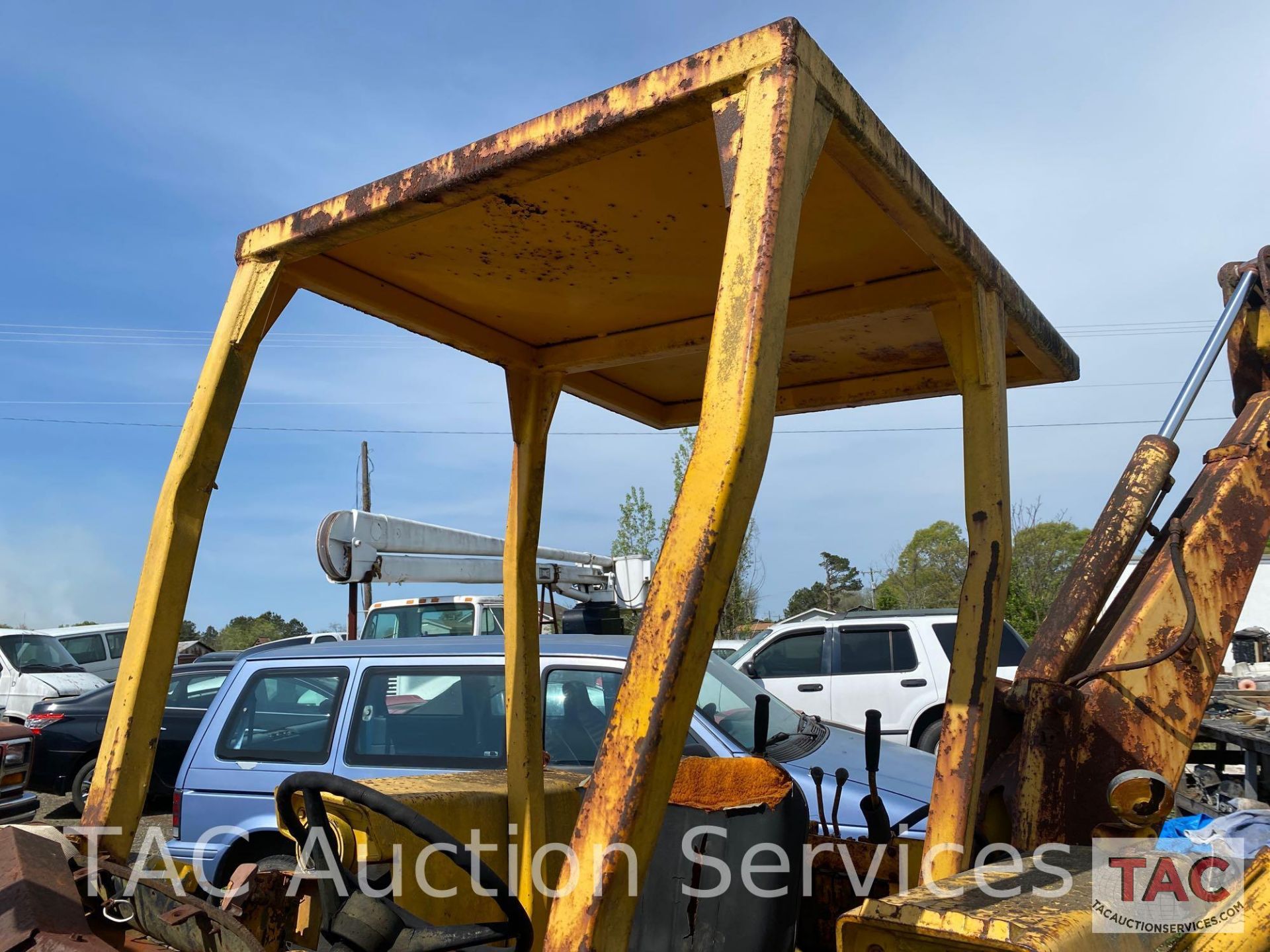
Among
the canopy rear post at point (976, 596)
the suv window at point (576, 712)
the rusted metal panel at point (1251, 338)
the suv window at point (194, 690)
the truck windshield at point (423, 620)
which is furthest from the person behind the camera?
the truck windshield at point (423, 620)

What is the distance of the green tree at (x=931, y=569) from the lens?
35.7 m

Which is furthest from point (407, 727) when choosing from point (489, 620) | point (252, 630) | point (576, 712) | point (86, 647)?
point (252, 630)

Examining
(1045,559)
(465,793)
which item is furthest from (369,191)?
(1045,559)

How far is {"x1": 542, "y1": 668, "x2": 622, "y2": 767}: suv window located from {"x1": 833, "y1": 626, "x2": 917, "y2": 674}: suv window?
237 inches

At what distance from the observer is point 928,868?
2.03m

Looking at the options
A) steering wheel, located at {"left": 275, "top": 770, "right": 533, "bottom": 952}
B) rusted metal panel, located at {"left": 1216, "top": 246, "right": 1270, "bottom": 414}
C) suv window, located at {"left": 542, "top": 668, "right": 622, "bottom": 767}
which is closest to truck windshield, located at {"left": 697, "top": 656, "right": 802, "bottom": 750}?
suv window, located at {"left": 542, "top": 668, "right": 622, "bottom": 767}

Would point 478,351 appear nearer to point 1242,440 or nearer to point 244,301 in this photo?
point 244,301

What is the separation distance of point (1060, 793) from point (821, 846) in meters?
0.80

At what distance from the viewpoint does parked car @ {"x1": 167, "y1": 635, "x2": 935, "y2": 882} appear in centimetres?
525

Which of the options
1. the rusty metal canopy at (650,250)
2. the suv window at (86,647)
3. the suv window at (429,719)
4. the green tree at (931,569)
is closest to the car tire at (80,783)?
the suv window at (429,719)

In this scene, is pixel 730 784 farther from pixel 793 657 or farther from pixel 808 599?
pixel 808 599

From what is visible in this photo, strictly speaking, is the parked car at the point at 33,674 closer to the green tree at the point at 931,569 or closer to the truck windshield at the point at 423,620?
the truck windshield at the point at 423,620

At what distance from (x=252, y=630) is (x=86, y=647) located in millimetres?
29539

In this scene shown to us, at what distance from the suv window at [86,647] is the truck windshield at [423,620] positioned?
590cm
